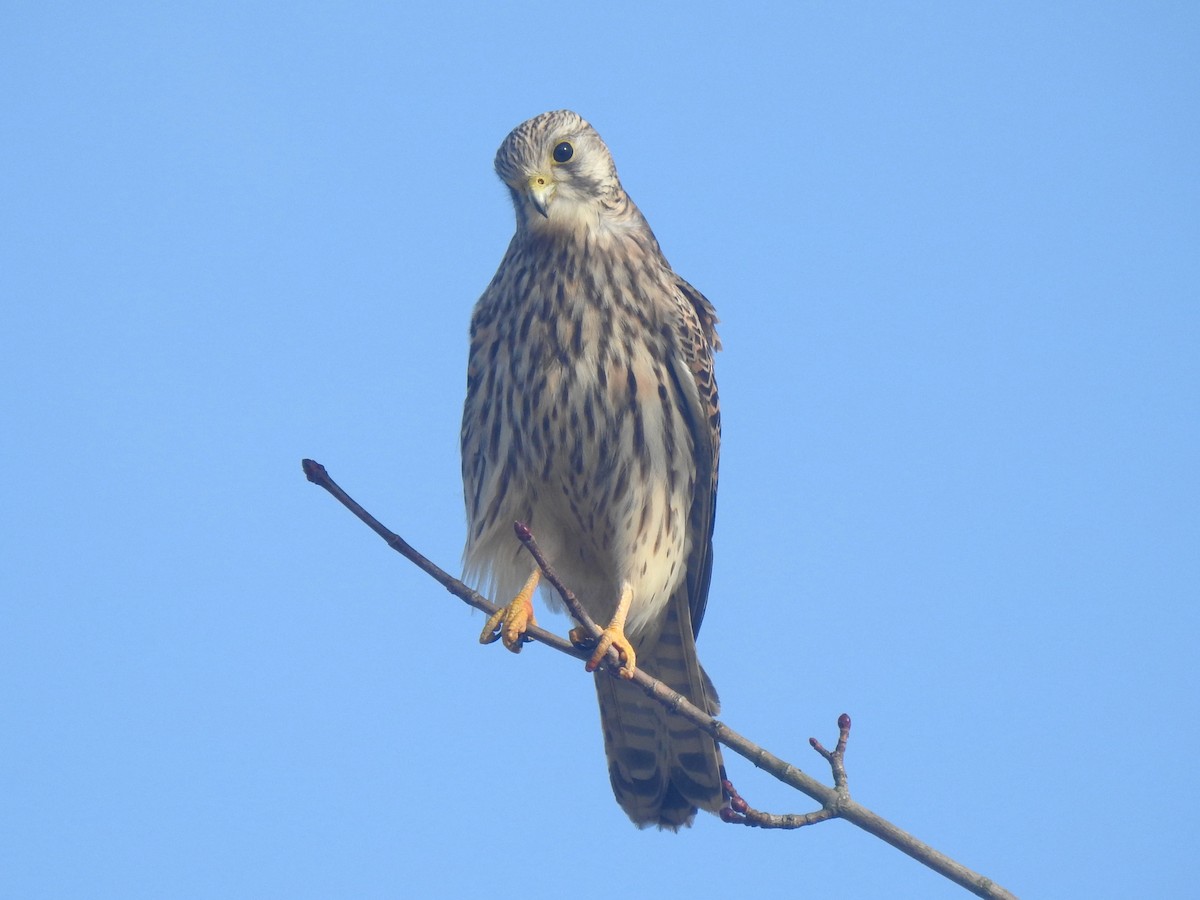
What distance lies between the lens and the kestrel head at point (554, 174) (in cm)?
526

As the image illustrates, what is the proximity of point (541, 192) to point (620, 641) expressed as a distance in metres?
1.71

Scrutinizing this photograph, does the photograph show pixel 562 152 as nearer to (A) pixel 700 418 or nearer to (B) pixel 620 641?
(A) pixel 700 418

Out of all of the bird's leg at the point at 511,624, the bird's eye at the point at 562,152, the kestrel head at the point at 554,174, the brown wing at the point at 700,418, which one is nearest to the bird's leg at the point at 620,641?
the bird's leg at the point at 511,624

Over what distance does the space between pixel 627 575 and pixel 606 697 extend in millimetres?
628

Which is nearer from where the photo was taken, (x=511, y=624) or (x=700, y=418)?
(x=511, y=624)

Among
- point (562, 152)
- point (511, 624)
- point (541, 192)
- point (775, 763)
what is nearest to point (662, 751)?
point (511, 624)

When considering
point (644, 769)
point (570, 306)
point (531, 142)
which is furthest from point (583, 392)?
point (644, 769)

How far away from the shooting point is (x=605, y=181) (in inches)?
214

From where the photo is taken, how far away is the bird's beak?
5191 millimetres

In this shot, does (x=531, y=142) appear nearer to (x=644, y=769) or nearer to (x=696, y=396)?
(x=696, y=396)

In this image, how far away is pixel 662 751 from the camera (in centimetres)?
536

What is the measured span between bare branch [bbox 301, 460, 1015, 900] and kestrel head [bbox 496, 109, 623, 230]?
1829mm

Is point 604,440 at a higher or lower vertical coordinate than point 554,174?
lower

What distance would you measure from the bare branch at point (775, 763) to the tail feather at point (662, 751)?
50.5 inches
